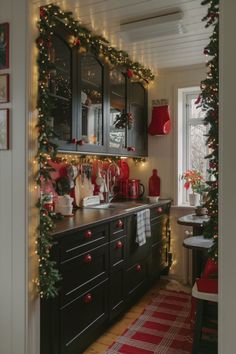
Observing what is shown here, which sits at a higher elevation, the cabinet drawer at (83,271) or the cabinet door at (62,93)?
the cabinet door at (62,93)

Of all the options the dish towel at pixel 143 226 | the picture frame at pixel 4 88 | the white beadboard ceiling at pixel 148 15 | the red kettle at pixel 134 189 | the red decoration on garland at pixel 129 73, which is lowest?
the dish towel at pixel 143 226

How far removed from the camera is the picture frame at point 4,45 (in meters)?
1.99

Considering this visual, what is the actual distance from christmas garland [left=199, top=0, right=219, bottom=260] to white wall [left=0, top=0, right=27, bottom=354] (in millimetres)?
1035

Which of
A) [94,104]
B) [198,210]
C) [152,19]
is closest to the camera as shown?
[152,19]

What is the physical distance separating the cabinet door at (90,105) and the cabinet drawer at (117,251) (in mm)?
850

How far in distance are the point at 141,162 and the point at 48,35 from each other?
95.4 inches

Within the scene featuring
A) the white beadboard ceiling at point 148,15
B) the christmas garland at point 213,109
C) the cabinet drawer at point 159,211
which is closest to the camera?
the christmas garland at point 213,109

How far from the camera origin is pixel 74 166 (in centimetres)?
321

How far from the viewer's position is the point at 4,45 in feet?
6.56

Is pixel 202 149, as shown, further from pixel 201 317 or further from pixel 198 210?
pixel 201 317

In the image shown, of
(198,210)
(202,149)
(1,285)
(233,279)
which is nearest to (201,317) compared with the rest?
(233,279)

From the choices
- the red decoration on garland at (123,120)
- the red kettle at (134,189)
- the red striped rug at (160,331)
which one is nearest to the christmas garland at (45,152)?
the red striped rug at (160,331)

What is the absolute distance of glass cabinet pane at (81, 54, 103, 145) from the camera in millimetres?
2873

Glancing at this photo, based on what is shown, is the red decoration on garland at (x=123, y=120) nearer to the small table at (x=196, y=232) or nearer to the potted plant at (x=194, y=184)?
the potted plant at (x=194, y=184)
